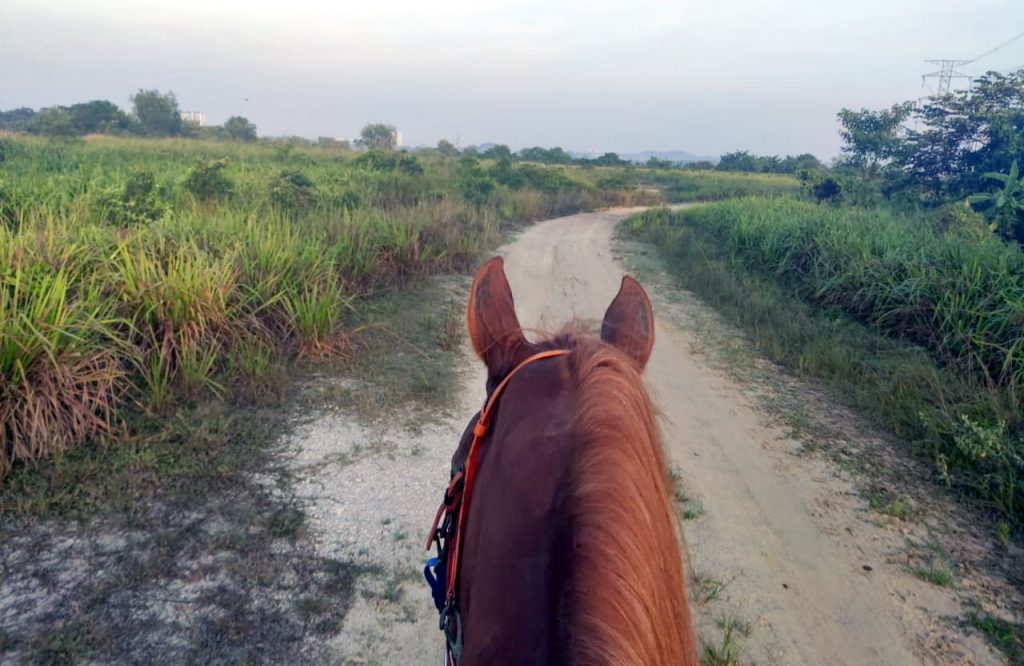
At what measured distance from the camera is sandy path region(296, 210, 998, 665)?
9.07ft

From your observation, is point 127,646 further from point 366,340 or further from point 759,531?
point 366,340

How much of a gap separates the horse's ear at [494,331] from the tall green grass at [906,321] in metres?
3.78

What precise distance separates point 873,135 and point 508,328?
15439mm

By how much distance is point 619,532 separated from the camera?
901mm

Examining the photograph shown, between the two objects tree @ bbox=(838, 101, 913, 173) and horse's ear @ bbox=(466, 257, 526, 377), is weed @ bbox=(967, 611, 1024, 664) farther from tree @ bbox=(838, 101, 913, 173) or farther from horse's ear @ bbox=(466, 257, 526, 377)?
tree @ bbox=(838, 101, 913, 173)

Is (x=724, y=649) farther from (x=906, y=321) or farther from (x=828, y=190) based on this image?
(x=828, y=190)

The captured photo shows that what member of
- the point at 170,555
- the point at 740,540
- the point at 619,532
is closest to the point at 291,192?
the point at 170,555

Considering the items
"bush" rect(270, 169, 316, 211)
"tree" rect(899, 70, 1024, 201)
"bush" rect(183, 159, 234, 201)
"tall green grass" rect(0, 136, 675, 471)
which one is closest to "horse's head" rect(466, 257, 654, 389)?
"tall green grass" rect(0, 136, 675, 471)

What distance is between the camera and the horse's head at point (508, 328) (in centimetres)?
Answer: 137

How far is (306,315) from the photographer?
560cm

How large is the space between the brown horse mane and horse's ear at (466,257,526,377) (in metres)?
0.23

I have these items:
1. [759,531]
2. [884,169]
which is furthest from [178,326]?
[884,169]

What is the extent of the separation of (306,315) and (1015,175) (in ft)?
31.5

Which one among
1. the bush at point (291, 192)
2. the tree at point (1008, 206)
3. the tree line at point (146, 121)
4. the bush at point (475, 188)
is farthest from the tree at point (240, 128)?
the tree at point (1008, 206)
